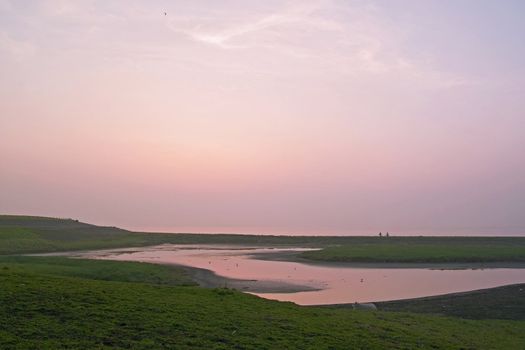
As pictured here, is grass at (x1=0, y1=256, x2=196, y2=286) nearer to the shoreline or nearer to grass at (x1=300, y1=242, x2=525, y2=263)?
the shoreline

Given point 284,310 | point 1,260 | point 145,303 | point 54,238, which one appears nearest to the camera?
point 145,303

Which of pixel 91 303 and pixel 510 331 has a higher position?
pixel 91 303

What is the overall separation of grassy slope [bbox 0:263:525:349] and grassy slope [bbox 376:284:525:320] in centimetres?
342

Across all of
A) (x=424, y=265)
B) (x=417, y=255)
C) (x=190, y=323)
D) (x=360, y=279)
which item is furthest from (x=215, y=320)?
(x=417, y=255)

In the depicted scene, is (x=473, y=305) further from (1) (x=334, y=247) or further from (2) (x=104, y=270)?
(1) (x=334, y=247)

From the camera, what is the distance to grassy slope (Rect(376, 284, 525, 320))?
93.6 ft

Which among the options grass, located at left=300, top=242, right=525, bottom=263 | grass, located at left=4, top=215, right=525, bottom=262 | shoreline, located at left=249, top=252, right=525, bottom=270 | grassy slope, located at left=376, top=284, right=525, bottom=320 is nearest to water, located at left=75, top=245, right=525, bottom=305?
shoreline, located at left=249, top=252, right=525, bottom=270

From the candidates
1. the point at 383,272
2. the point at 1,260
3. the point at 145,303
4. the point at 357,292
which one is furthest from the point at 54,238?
the point at 145,303

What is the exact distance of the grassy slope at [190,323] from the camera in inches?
615

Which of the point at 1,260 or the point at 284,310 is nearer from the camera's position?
the point at 284,310

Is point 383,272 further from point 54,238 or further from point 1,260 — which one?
point 54,238

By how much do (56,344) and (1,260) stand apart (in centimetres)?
3490

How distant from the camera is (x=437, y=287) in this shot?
3975cm

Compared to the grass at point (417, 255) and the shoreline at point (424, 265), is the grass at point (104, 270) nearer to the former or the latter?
the shoreline at point (424, 265)
